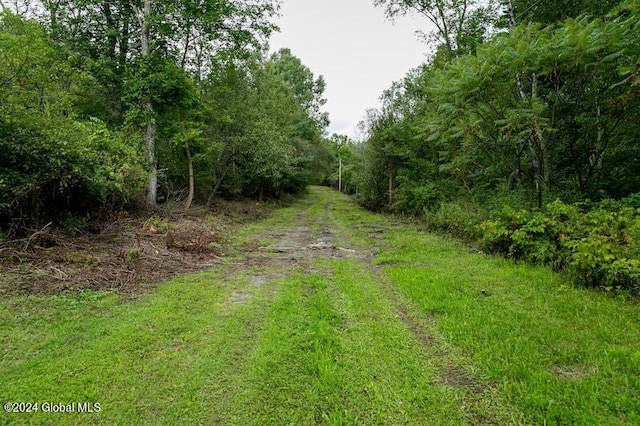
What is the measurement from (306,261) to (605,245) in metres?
5.30

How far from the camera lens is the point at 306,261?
287 inches

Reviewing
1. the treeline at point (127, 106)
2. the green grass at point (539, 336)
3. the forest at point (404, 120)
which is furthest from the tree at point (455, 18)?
the green grass at point (539, 336)

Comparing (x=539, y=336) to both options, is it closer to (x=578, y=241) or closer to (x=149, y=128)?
(x=578, y=241)

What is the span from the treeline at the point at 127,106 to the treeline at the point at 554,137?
847 centimetres

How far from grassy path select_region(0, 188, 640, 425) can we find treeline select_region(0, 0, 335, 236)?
11.2 ft

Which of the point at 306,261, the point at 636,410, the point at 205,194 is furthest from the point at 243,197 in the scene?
the point at 636,410

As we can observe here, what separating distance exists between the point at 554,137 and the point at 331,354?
9.27 m

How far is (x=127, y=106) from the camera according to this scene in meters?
12.3

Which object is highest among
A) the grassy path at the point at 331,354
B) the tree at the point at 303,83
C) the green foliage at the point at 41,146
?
the tree at the point at 303,83

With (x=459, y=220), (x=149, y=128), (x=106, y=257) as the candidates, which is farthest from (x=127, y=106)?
(x=459, y=220)

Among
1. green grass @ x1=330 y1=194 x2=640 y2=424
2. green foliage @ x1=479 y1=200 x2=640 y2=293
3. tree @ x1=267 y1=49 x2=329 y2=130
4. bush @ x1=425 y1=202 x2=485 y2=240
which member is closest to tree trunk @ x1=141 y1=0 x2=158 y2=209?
green grass @ x1=330 y1=194 x2=640 y2=424

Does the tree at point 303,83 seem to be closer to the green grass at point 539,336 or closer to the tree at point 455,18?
the tree at point 455,18

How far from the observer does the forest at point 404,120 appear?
5.97 metres

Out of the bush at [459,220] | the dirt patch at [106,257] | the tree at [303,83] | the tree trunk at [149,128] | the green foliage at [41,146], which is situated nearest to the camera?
the dirt patch at [106,257]
